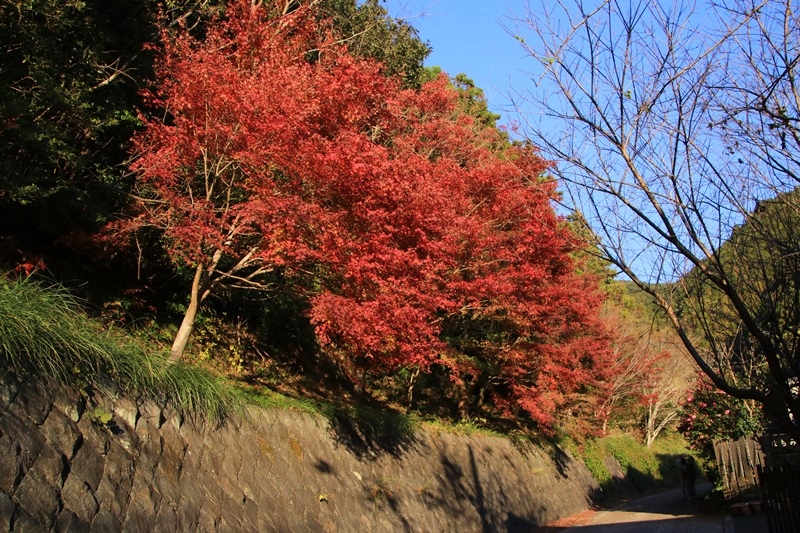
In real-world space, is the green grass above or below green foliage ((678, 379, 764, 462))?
below

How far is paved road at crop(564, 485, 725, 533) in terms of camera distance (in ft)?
46.0

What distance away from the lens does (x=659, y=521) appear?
16.1m

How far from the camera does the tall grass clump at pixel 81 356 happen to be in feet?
18.8

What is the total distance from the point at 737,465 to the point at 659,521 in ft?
8.02

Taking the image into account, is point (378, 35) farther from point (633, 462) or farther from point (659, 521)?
point (633, 462)

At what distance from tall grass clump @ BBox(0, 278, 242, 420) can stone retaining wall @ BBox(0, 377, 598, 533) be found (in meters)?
0.21

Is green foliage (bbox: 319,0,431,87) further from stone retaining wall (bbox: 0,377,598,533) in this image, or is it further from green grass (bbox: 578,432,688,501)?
green grass (bbox: 578,432,688,501)

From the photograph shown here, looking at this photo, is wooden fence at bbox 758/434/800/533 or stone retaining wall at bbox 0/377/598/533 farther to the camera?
wooden fence at bbox 758/434/800/533

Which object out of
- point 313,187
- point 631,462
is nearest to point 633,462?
point 631,462

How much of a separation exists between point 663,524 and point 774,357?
11302 mm

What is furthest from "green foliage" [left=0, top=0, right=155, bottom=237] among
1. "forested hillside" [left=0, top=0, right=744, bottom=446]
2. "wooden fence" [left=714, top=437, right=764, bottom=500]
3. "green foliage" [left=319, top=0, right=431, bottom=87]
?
"wooden fence" [left=714, top=437, right=764, bottom=500]

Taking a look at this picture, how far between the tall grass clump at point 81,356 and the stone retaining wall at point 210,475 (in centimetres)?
21

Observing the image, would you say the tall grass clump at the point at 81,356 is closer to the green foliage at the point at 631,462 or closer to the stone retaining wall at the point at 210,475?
the stone retaining wall at the point at 210,475

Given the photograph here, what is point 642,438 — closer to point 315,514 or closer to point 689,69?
point 315,514
